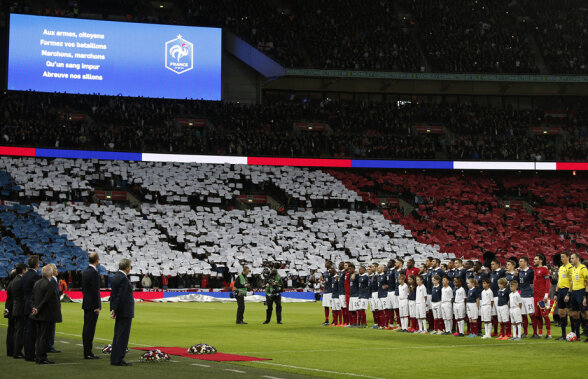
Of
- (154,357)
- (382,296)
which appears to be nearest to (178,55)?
(382,296)

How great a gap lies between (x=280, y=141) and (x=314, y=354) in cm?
4126

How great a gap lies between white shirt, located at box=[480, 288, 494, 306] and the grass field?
1.18 meters

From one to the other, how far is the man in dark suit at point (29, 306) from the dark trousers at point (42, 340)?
2.33 ft

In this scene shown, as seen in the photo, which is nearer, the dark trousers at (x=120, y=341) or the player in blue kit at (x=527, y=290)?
the dark trousers at (x=120, y=341)

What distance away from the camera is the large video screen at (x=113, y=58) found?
183ft

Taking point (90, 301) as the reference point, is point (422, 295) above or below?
below

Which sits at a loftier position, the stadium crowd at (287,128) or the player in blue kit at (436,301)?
the stadium crowd at (287,128)

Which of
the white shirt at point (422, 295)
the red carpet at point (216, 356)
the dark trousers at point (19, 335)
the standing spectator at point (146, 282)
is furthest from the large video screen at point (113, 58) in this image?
the dark trousers at point (19, 335)

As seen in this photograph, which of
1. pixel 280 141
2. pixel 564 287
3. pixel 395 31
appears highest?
pixel 395 31

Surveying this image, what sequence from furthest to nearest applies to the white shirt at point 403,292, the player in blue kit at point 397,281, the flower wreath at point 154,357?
the player in blue kit at point 397,281, the white shirt at point 403,292, the flower wreath at point 154,357

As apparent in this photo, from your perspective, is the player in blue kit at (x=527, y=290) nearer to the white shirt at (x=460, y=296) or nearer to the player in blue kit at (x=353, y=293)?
the white shirt at (x=460, y=296)

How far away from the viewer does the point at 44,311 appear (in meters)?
15.6

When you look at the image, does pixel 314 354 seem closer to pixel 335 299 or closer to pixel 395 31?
pixel 335 299

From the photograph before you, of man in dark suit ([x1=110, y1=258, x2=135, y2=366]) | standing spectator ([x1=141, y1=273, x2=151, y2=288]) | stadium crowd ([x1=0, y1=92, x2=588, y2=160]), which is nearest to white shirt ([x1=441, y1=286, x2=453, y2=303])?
man in dark suit ([x1=110, y1=258, x2=135, y2=366])
